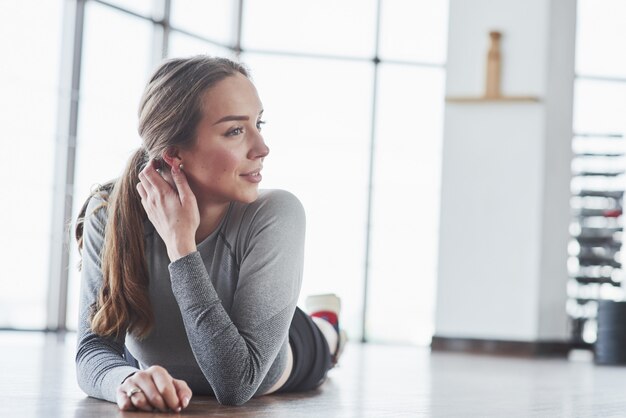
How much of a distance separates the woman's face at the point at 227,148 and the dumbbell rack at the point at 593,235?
187 inches

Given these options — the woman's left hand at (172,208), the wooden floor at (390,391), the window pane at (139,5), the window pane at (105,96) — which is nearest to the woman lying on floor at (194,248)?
the woman's left hand at (172,208)

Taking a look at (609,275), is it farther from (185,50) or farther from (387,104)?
(185,50)

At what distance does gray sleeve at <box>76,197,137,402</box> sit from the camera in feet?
6.81

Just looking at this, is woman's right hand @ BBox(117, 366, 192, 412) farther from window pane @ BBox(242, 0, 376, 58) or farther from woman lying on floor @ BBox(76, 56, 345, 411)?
window pane @ BBox(242, 0, 376, 58)

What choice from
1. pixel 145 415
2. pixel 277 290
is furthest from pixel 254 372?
pixel 145 415

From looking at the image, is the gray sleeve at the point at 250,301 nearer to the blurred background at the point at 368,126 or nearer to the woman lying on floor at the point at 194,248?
the woman lying on floor at the point at 194,248

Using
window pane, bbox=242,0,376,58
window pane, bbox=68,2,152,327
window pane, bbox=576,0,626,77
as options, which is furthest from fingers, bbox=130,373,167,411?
window pane, bbox=576,0,626,77

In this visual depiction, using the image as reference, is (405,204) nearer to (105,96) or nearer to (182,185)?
(105,96)

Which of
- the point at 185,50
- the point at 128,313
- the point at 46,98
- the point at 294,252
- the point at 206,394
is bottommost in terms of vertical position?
the point at 206,394

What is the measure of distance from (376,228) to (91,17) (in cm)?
238

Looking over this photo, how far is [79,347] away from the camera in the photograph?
218cm

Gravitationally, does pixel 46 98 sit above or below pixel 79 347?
above

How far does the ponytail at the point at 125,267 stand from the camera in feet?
6.83

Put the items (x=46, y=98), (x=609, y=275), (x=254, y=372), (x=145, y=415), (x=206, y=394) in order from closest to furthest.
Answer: (x=145, y=415) < (x=254, y=372) < (x=206, y=394) < (x=46, y=98) < (x=609, y=275)
